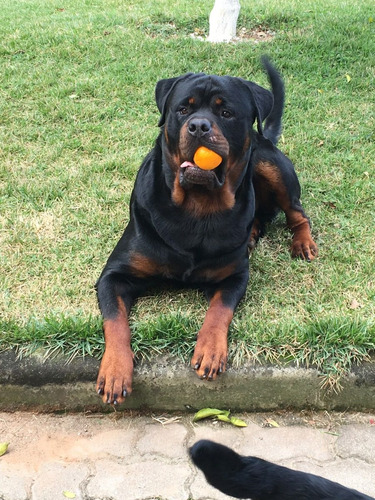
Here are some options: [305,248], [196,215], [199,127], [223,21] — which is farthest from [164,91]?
[223,21]

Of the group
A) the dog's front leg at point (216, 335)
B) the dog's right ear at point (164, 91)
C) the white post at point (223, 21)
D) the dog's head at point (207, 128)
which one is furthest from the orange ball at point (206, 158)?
the white post at point (223, 21)

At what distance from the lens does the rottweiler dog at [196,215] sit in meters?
2.36

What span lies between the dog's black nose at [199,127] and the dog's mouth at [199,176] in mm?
149

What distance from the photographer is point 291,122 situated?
4562mm

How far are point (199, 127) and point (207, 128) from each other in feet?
0.12

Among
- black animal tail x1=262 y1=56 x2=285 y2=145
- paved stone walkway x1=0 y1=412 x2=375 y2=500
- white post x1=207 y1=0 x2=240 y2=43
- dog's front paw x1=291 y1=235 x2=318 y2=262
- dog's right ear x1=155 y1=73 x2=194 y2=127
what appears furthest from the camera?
white post x1=207 y1=0 x2=240 y2=43

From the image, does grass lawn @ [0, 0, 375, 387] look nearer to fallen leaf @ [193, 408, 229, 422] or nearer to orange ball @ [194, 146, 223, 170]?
fallen leaf @ [193, 408, 229, 422]

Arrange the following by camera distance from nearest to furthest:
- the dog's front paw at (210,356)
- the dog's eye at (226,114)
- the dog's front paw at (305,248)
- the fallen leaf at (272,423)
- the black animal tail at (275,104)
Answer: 1. the dog's front paw at (210,356)
2. the fallen leaf at (272,423)
3. the dog's eye at (226,114)
4. the dog's front paw at (305,248)
5. the black animal tail at (275,104)

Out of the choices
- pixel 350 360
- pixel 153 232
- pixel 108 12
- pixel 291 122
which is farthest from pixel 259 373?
pixel 108 12

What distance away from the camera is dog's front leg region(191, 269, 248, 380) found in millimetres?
2289

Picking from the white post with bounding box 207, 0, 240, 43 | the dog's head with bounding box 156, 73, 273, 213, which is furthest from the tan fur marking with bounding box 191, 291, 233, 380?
the white post with bounding box 207, 0, 240, 43

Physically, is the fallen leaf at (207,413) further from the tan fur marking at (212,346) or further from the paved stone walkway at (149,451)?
the tan fur marking at (212,346)

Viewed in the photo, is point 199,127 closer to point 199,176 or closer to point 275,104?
point 199,176

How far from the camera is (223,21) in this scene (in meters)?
5.93
